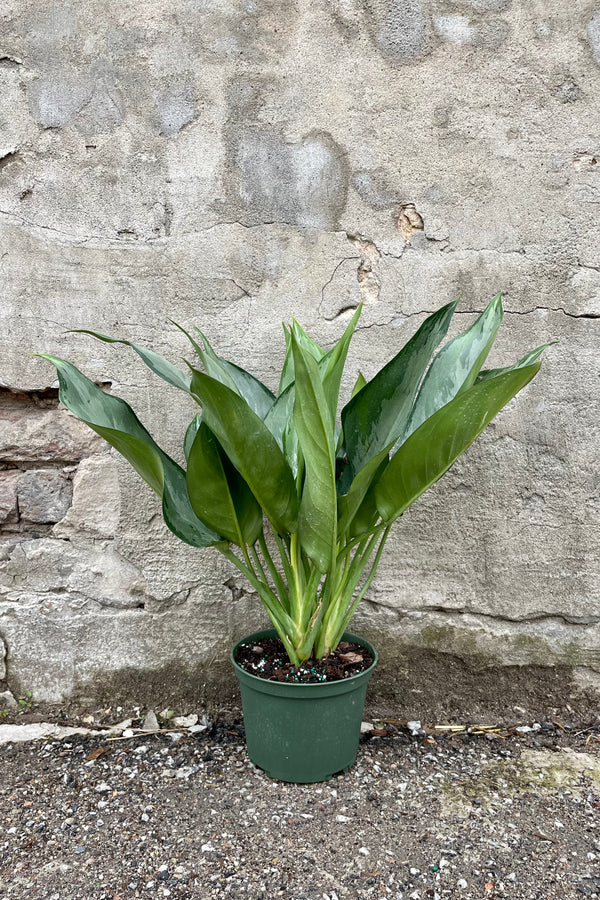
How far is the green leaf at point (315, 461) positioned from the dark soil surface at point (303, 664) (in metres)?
0.25

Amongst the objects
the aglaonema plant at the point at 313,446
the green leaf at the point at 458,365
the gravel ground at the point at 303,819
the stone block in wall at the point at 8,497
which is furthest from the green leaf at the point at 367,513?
the stone block in wall at the point at 8,497

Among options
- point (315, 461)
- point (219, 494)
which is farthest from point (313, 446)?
point (219, 494)

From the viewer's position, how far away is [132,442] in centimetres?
135

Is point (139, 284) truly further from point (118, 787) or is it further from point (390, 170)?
point (118, 787)

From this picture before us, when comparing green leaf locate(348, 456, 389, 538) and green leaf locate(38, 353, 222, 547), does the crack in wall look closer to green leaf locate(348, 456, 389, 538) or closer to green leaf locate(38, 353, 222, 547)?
green leaf locate(348, 456, 389, 538)

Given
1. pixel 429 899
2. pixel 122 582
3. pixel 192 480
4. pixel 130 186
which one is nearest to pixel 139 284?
pixel 130 186

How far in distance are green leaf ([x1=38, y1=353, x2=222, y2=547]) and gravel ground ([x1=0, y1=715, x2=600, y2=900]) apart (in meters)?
0.57

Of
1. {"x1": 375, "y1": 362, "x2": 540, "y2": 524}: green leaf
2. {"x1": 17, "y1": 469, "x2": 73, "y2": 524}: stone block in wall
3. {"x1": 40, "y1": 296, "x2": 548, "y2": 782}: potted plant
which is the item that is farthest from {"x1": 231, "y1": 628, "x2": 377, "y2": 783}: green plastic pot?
{"x1": 17, "y1": 469, "x2": 73, "y2": 524}: stone block in wall

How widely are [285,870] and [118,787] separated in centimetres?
46

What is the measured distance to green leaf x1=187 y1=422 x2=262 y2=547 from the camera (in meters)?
1.37

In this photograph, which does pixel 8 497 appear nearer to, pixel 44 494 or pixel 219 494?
pixel 44 494

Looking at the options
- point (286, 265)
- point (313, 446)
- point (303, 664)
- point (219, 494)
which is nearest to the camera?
point (313, 446)

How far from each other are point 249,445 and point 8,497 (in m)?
0.85

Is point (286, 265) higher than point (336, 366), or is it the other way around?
point (286, 265)
